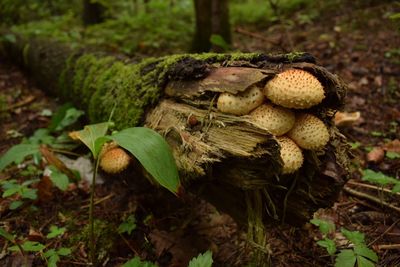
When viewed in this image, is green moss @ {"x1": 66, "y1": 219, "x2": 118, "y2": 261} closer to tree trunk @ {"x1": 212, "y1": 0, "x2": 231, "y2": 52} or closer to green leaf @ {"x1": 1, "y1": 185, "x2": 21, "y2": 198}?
green leaf @ {"x1": 1, "y1": 185, "x2": 21, "y2": 198}

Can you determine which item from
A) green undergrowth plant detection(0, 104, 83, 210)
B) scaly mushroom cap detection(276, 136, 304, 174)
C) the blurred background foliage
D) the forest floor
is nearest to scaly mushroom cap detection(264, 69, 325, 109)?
scaly mushroom cap detection(276, 136, 304, 174)

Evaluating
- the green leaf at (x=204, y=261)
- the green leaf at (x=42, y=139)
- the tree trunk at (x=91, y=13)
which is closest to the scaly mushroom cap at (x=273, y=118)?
the green leaf at (x=204, y=261)

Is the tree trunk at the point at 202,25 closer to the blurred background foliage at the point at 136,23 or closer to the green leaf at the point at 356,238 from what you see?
the blurred background foliage at the point at 136,23

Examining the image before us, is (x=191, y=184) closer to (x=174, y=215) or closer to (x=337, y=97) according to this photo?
(x=174, y=215)

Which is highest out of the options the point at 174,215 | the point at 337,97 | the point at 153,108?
the point at 337,97

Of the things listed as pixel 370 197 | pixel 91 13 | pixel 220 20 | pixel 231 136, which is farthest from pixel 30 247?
pixel 91 13

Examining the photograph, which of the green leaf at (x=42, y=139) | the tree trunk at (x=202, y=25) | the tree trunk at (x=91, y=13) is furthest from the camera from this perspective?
the tree trunk at (x=91, y=13)

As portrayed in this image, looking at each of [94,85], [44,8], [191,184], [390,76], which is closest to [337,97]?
[191,184]
